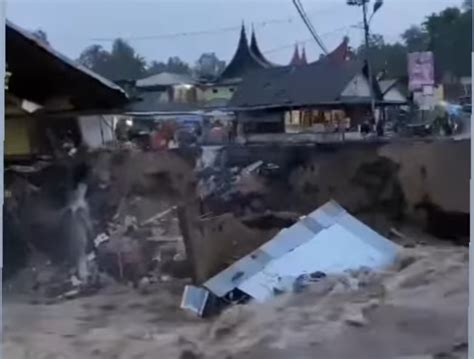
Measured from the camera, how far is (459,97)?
1345 millimetres

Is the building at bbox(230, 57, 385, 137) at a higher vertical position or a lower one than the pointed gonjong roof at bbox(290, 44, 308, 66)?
lower

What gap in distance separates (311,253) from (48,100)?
0.42m

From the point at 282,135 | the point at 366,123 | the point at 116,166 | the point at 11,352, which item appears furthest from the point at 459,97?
the point at 11,352

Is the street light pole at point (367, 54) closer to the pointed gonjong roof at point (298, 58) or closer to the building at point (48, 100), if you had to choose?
the pointed gonjong roof at point (298, 58)

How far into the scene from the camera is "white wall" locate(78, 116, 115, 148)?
1.34 m

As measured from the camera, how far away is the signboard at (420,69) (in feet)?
4.46

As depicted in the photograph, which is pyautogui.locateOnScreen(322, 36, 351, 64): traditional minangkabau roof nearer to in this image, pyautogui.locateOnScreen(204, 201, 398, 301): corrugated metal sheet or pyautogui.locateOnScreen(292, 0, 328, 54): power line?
pyautogui.locateOnScreen(292, 0, 328, 54): power line

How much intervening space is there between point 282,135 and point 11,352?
0.46m

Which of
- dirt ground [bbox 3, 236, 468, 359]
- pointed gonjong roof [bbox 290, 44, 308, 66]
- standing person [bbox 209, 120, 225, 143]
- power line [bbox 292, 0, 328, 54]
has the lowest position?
dirt ground [bbox 3, 236, 468, 359]

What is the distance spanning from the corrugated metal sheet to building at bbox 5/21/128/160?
0.26 metres

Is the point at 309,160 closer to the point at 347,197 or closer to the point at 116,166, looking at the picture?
the point at 347,197

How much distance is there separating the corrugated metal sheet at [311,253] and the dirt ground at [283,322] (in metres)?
0.02

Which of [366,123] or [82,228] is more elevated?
[366,123]

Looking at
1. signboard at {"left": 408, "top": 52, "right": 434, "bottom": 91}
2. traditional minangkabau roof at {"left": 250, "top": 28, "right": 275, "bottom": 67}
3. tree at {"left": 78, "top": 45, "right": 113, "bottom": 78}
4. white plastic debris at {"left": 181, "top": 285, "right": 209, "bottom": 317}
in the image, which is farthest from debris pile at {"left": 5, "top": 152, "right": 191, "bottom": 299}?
signboard at {"left": 408, "top": 52, "right": 434, "bottom": 91}
